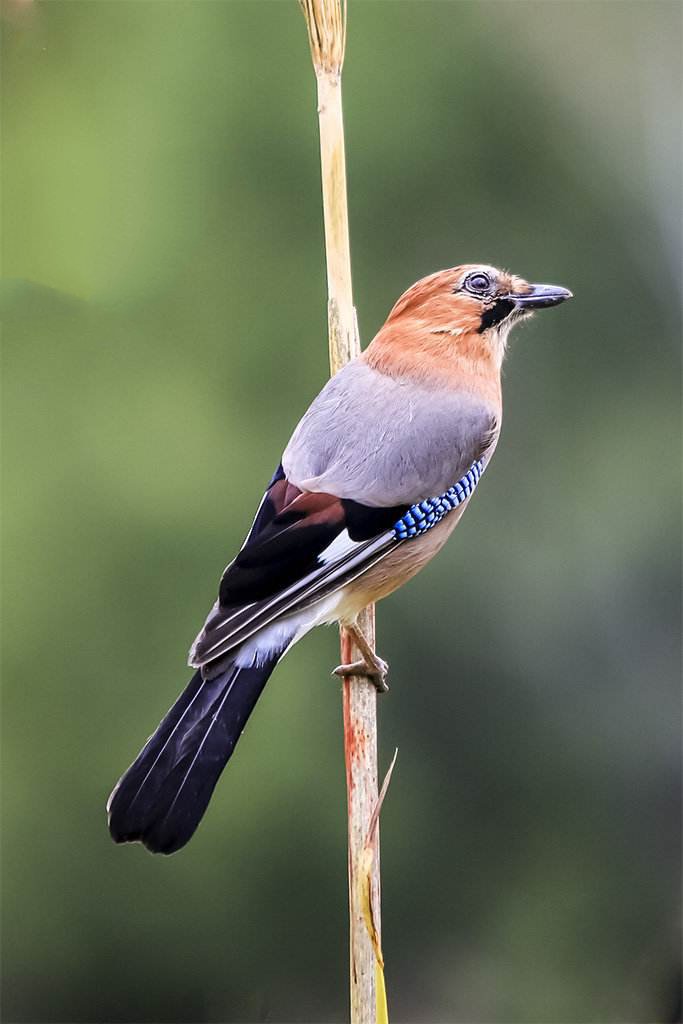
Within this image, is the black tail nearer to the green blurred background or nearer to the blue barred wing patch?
the blue barred wing patch

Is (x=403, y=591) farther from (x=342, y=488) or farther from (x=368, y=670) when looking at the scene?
(x=342, y=488)

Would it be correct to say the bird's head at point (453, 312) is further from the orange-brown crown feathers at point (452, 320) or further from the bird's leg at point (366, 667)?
the bird's leg at point (366, 667)

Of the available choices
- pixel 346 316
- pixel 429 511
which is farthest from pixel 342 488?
pixel 346 316

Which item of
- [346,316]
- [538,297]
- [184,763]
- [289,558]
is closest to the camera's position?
[184,763]

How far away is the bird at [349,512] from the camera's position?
1.50 meters

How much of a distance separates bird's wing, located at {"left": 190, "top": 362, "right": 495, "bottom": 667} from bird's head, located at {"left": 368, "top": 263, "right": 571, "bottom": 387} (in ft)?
0.22

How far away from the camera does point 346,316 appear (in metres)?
1.79

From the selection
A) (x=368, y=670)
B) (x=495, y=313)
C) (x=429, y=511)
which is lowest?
(x=368, y=670)

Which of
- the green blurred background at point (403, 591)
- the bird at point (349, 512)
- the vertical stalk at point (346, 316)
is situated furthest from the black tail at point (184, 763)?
the green blurred background at point (403, 591)

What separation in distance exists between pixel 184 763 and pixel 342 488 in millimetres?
487

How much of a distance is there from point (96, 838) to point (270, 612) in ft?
4.93

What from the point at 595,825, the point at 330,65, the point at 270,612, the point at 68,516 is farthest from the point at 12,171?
the point at 595,825

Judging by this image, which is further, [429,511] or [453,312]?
[453,312]

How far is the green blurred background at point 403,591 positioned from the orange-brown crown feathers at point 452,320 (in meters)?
1.08
